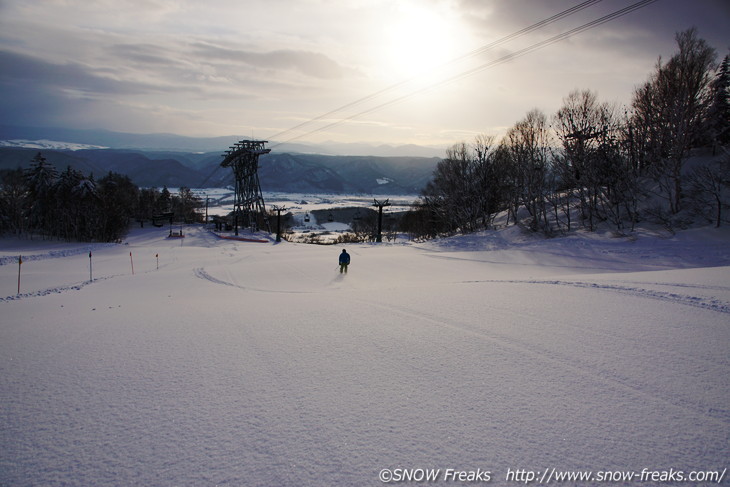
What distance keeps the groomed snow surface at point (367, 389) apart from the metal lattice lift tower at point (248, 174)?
178 feet

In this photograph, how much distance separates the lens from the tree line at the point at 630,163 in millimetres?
25828

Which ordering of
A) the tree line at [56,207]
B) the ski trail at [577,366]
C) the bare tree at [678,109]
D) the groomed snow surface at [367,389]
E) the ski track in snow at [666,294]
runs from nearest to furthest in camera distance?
1. the groomed snow surface at [367,389]
2. the ski trail at [577,366]
3. the ski track in snow at [666,294]
4. the bare tree at [678,109]
5. the tree line at [56,207]

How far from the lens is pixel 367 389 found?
4.05m

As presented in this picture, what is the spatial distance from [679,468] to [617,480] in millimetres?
544

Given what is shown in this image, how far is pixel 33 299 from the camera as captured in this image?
12.4m

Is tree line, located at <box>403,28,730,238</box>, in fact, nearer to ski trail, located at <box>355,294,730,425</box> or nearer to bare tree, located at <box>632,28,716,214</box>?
bare tree, located at <box>632,28,716,214</box>

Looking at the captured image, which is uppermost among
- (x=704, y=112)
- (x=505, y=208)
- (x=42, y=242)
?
(x=704, y=112)

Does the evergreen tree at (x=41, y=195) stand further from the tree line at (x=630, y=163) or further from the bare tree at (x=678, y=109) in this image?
the bare tree at (x=678, y=109)

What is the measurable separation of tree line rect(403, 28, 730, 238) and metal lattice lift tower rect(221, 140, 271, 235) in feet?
112

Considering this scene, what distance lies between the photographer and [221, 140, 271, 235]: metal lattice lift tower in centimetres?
5906

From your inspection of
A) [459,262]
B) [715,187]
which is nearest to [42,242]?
[459,262]

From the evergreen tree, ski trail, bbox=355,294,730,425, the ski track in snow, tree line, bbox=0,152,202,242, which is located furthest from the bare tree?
the evergreen tree

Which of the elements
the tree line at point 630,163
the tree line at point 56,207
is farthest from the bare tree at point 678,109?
the tree line at point 56,207

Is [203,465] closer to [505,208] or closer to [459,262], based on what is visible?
[459,262]
